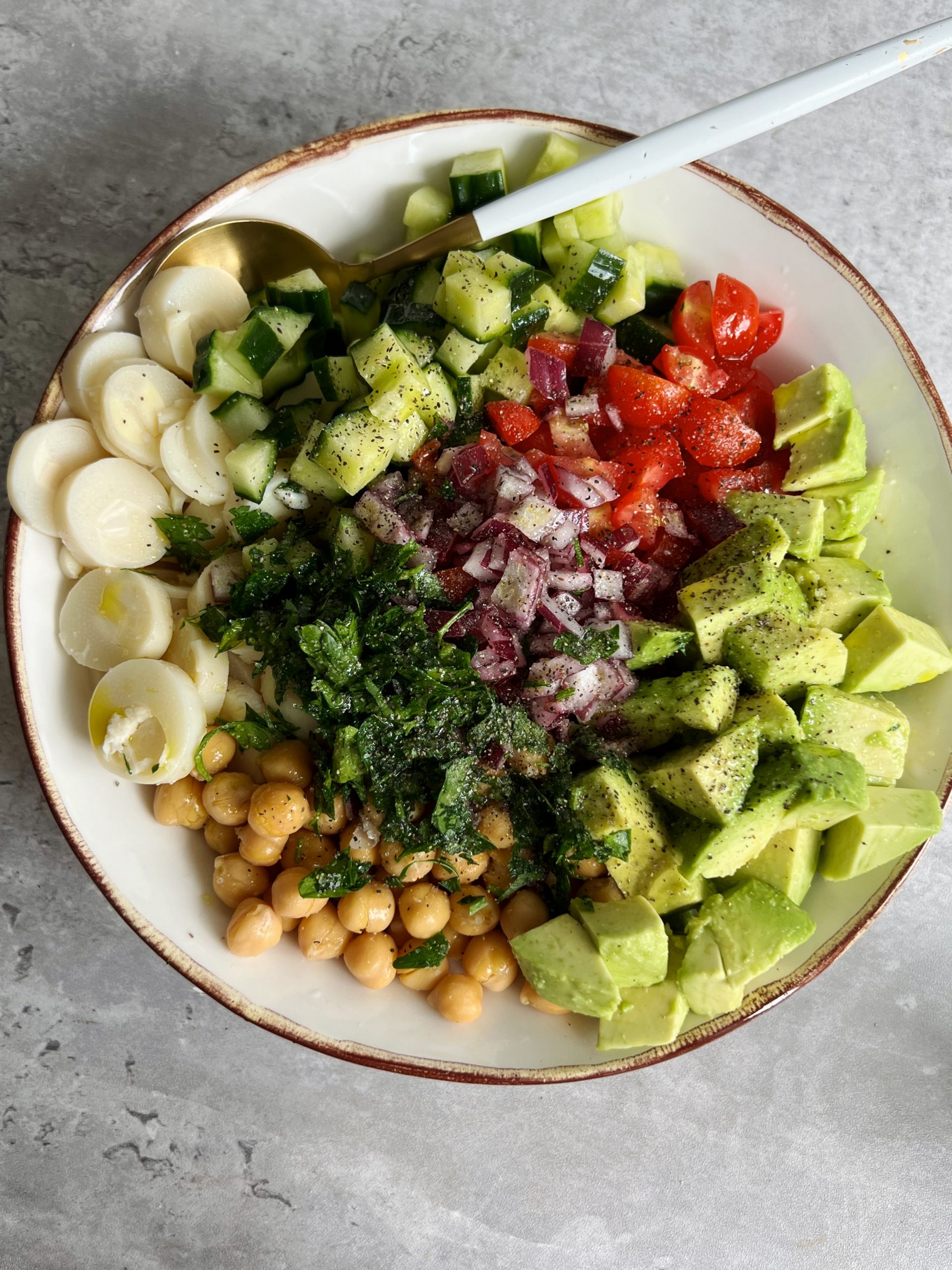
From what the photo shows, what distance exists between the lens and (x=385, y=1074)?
9.64 feet

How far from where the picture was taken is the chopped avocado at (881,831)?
7.80 feet

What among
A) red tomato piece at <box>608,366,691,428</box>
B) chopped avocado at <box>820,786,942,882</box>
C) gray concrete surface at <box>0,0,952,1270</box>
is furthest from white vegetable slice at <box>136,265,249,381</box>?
chopped avocado at <box>820,786,942,882</box>

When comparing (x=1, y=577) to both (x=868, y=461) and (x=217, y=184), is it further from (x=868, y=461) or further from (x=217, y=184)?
(x=868, y=461)

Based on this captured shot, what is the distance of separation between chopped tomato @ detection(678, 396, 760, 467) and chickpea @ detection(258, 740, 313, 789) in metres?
1.44

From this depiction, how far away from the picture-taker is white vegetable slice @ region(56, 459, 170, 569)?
2.29 metres

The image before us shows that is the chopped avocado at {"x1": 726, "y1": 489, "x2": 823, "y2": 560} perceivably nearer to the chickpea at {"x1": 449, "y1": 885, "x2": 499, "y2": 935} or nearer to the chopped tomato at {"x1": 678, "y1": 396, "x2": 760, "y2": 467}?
the chopped tomato at {"x1": 678, "y1": 396, "x2": 760, "y2": 467}

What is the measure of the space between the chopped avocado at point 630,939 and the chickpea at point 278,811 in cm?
83

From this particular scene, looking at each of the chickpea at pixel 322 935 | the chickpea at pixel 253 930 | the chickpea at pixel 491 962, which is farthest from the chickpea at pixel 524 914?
the chickpea at pixel 253 930

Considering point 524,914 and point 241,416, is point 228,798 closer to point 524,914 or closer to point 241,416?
point 524,914

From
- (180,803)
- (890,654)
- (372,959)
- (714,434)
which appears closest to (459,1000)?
(372,959)

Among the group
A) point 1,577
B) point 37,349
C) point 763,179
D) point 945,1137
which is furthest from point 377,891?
point 763,179

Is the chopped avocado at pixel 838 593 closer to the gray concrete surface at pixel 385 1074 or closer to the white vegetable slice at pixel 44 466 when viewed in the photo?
the gray concrete surface at pixel 385 1074

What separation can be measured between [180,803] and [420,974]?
86cm

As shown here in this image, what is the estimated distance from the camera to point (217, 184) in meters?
2.93
